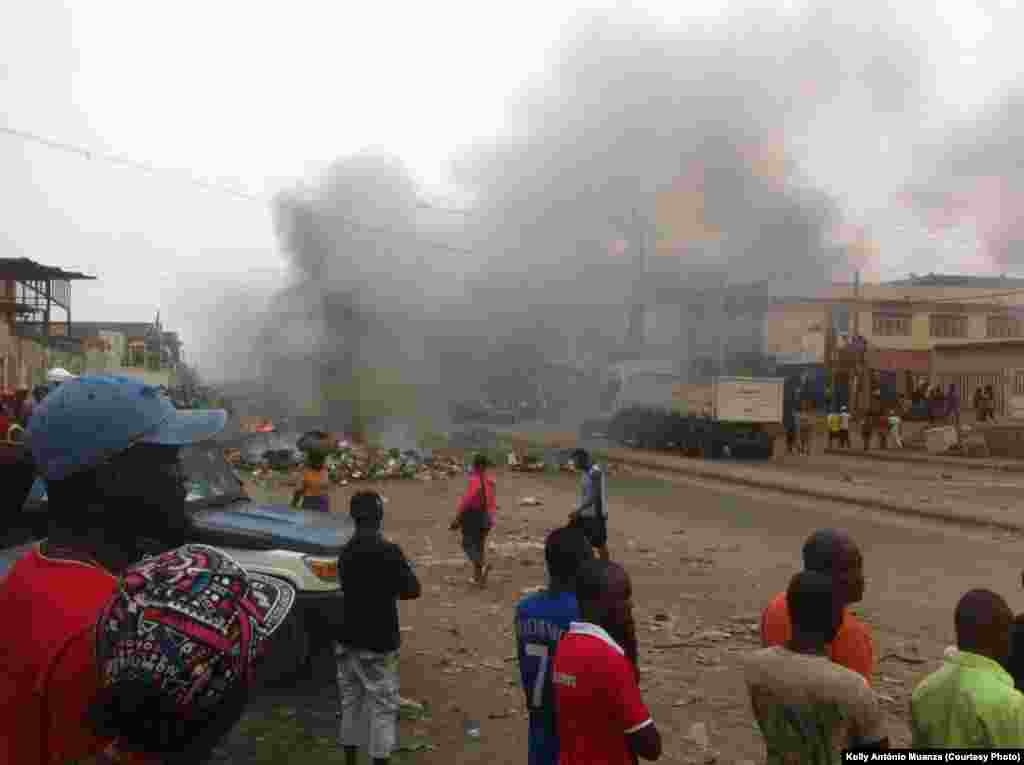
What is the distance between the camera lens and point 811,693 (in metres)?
2.72

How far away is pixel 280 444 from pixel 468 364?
1729 centimetres

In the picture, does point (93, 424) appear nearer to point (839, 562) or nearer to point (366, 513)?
point (839, 562)

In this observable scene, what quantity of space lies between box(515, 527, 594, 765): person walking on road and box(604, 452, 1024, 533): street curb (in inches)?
494

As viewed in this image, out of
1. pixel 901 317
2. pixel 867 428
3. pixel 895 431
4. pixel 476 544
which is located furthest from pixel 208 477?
pixel 901 317

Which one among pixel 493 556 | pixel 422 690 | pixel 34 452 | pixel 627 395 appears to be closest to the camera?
pixel 34 452

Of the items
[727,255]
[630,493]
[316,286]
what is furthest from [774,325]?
[630,493]

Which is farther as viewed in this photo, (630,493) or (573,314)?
(573,314)

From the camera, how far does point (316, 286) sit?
3550cm

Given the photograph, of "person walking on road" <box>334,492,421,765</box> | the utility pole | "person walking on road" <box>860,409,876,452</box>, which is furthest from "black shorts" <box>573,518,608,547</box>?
the utility pole

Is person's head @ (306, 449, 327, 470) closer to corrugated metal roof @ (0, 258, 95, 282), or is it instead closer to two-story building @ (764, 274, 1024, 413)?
corrugated metal roof @ (0, 258, 95, 282)

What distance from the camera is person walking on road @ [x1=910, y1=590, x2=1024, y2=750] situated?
2.62 m

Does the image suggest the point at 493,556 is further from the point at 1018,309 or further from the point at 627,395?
the point at 1018,309

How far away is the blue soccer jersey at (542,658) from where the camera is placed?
3.59m

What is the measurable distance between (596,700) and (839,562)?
108 centimetres
